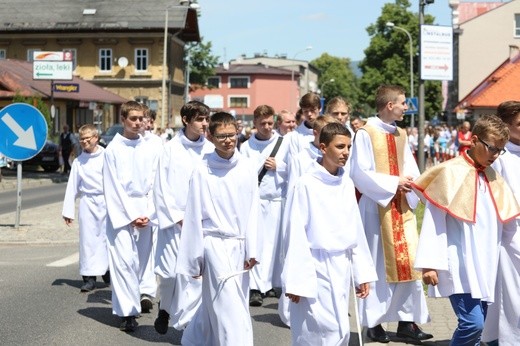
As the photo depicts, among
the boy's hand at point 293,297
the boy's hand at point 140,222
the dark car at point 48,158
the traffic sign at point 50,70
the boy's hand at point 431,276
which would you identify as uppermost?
the traffic sign at point 50,70

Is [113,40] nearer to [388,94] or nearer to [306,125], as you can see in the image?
[306,125]

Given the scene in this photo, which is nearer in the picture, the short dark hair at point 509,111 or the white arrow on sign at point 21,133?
the short dark hair at point 509,111

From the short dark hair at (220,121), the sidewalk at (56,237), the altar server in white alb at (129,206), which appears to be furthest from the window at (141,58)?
the short dark hair at (220,121)

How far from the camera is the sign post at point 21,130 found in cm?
1803

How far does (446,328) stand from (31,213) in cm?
1460

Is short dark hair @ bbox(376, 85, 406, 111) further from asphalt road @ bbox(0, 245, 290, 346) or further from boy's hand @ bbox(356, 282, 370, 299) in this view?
boy's hand @ bbox(356, 282, 370, 299)

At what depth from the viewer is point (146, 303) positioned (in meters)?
10.6

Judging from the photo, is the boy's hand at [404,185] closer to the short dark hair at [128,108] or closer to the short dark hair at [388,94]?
the short dark hair at [388,94]

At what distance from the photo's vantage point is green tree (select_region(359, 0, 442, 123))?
305 ft

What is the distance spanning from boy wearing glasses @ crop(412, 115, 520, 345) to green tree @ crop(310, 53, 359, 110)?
16205 cm

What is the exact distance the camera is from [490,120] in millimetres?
6738

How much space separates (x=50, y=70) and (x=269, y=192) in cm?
3066

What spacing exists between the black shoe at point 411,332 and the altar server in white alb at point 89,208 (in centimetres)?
409

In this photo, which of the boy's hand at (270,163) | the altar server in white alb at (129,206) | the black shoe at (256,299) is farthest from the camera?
the boy's hand at (270,163)
